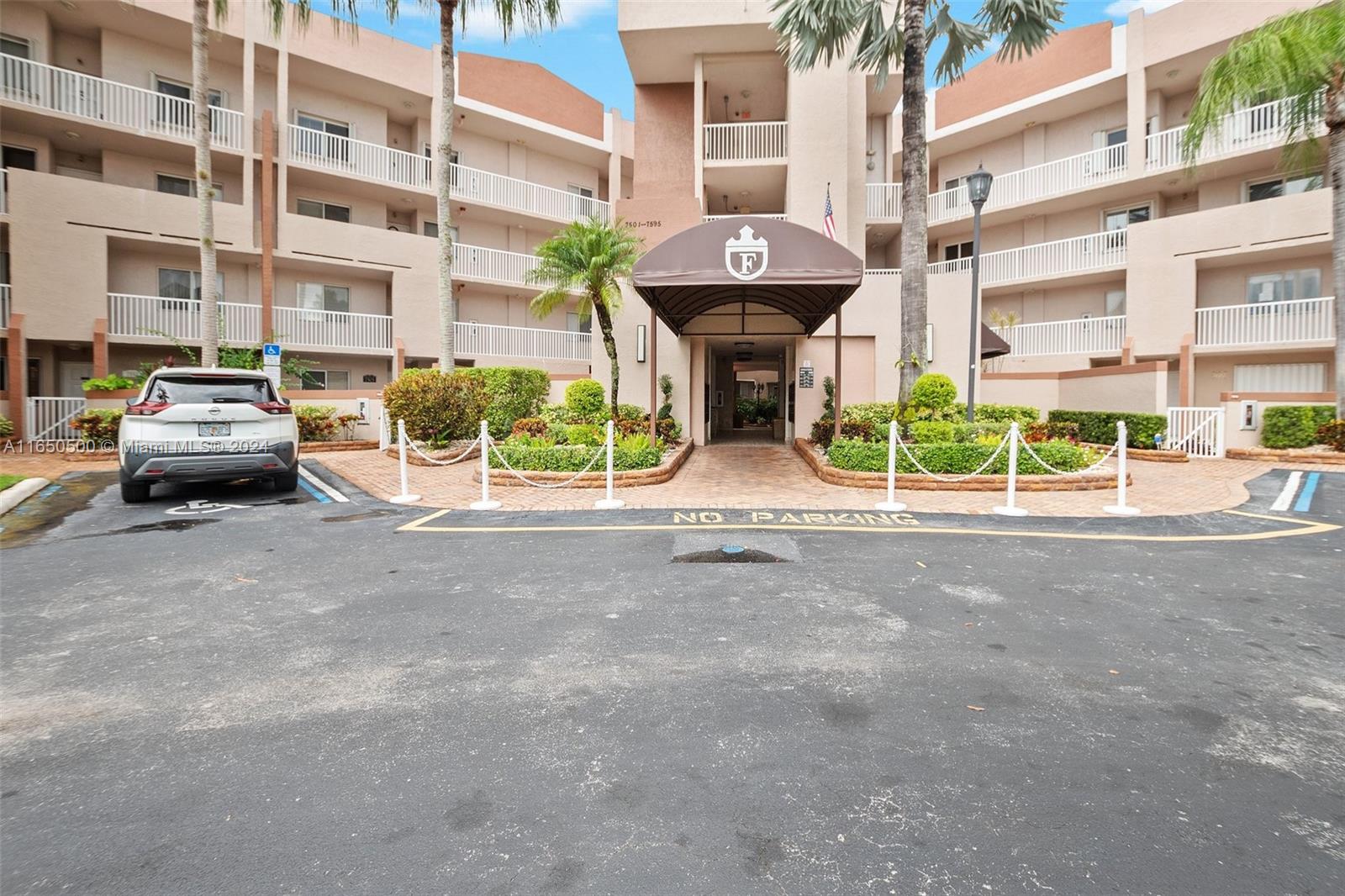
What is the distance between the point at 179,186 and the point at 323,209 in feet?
13.4

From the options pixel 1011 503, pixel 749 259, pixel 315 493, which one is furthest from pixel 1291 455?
pixel 315 493

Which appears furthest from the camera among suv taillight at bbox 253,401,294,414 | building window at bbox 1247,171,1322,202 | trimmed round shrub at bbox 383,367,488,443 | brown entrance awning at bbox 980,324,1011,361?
building window at bbox 1247,171,1322,202

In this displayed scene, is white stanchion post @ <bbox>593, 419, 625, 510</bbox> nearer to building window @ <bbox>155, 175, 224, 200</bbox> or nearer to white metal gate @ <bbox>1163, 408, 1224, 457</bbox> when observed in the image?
white metal gate @ <bbox>1163, 408, 1224, 457</bbox>

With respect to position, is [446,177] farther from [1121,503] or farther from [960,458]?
[1121,503]

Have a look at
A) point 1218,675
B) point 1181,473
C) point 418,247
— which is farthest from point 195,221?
point 1181,473

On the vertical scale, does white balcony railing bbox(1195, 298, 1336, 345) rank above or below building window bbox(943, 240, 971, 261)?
below

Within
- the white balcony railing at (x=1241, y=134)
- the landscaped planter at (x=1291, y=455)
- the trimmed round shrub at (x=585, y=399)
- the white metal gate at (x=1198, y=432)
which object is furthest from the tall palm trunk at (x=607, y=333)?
the white balcony railing at (x=1241, y=134)

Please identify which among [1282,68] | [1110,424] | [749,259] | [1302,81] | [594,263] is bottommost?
[1110,424]

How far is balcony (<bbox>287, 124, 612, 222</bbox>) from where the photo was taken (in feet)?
71.3

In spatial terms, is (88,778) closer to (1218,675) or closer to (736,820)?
(736,820)

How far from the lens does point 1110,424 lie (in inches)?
683

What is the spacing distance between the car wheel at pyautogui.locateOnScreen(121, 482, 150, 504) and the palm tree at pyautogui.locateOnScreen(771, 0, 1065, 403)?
13451 mm

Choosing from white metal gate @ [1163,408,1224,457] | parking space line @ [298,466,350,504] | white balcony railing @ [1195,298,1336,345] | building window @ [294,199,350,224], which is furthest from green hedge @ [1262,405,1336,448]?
building window @ [294,199,350,224]

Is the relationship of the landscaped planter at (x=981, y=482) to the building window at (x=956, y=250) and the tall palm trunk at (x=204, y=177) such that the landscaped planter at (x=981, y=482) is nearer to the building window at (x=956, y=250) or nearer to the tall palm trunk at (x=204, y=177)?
the tall palm trunk at (x=204, y=177)
